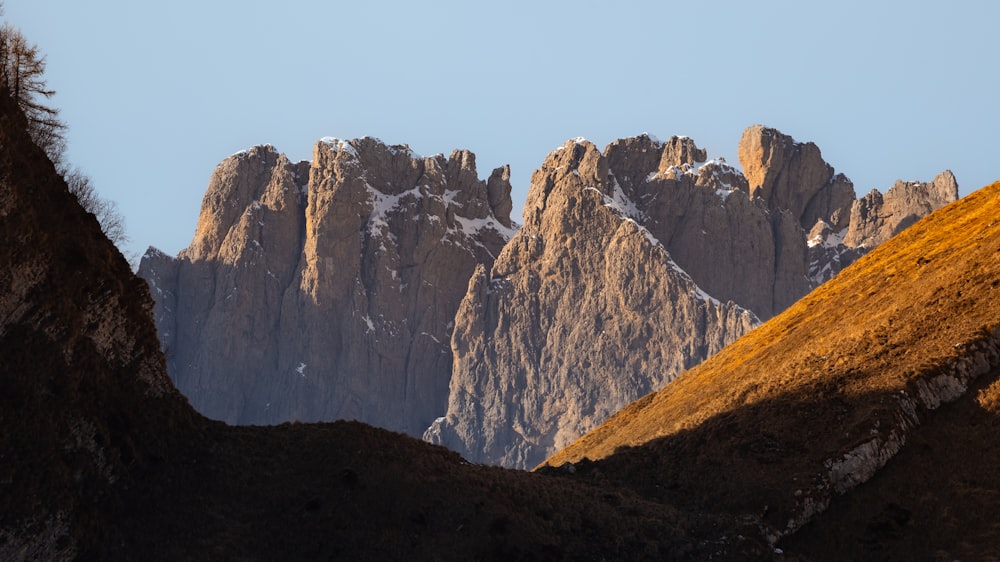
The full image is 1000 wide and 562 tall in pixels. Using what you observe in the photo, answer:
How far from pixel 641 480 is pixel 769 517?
10.9 meters

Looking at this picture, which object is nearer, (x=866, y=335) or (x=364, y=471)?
(x=364, y=471)

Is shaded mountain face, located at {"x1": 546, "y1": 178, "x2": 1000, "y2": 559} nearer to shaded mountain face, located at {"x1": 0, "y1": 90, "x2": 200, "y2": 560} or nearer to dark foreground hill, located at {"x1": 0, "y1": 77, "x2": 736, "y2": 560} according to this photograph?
dark foreground hill, located at {"x1": 0, "y1": 77, "x2": 736, "y2": 560}

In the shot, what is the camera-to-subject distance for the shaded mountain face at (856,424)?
55.7m

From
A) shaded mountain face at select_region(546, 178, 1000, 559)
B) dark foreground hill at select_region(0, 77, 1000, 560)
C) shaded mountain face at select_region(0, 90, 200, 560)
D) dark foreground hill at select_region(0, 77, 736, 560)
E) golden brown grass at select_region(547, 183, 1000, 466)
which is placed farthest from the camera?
golden brown grass at select_region(547, 183, 1000, 466)

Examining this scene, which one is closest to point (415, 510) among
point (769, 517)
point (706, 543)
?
point (706, 543)

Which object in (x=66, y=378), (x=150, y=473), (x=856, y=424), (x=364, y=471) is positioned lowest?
(x=856, y=424)

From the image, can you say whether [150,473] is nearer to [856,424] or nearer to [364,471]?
[364,471]

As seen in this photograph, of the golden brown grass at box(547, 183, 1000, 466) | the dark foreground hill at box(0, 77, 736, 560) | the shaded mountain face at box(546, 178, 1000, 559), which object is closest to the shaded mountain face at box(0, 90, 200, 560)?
the dark foreground hill at box(0, 77, 736, 560)

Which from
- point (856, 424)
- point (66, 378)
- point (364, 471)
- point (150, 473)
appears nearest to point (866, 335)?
point (856, 424)

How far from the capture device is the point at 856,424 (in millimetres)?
60062

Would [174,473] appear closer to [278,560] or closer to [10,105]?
[278,560]

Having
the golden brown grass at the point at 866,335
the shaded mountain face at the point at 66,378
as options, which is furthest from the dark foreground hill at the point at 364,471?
the golden brown grass at the point at 866,335

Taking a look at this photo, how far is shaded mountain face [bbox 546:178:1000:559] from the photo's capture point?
55.7m

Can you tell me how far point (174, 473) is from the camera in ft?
178
